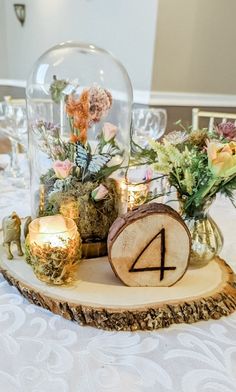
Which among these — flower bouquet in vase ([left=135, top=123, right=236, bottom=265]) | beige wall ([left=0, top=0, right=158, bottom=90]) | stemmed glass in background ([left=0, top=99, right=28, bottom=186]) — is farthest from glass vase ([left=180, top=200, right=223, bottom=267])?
beige wall ([left=0, top=0, right=158, bottom=90])

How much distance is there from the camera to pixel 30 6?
3.59 meters

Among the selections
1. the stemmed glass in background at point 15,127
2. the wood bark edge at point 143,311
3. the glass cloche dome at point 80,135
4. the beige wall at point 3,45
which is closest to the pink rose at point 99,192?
the glass cloche dome at point 80,135

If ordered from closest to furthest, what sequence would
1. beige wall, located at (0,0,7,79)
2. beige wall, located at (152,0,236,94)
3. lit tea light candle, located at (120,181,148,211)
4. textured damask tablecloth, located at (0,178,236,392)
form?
textured damask tablecloth, located at (0,178,236,392), lit tea light candle, located at (120,181,148,211), beige wall, located at (152,0,236,94), beige wall, located at (0,0,7,79)

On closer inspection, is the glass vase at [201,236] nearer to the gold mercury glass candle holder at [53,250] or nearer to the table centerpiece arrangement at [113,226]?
the table centerpiece arrangement at [113,226]

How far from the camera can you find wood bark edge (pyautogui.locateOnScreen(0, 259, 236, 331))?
1.91 feet

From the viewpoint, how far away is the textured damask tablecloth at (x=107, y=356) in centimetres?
48

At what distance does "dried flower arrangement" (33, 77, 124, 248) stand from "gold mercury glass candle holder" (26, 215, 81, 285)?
3.4 inches

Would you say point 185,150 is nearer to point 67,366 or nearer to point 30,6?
Answer: point 67,366

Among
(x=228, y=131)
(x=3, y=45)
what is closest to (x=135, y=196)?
(x=228, y=131)

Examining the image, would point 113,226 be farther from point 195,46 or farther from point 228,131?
point 195,46

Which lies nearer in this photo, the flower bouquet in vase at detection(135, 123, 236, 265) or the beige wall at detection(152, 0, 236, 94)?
the flower bouquet in vase at detection(135, 123, 236, 265)

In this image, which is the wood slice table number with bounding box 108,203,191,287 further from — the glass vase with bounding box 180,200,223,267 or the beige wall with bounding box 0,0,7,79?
the beige wall with bounding box 0,0,7,79

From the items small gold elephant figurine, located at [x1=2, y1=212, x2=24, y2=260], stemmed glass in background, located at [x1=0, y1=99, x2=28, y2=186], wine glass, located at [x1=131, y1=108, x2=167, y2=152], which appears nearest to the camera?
small gold elephant figurine, located at [x1=2, y1=212, x2=24, y2=260]

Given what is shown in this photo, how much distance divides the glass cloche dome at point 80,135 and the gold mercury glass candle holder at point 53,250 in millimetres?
90
